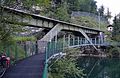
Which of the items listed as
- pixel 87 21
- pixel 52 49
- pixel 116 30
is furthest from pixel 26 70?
pixel 87 21

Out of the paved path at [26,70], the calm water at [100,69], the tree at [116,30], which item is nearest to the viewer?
the paved path at [26,70]

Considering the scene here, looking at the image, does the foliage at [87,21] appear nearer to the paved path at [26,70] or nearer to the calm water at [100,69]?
the calm water at [100,69]

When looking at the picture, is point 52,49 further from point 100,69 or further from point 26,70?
point 100,69


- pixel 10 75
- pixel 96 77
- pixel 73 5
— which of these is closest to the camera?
pixel 10 75

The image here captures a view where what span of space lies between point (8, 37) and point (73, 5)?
278 feet

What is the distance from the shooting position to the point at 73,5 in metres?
97.1

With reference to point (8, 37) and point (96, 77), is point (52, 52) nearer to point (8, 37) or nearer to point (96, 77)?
point (8, 37)

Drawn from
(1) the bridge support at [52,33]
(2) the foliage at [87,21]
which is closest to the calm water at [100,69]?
(1) the bridge support at [52,33]

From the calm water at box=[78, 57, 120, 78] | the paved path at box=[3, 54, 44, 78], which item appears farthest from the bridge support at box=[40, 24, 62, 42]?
the paved path at box=[3, 54, 44, 78]

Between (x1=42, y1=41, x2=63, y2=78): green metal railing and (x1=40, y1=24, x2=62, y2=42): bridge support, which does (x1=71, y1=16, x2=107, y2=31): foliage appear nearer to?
(x1=40, y1=24, x2=62, y2=42): bridge support

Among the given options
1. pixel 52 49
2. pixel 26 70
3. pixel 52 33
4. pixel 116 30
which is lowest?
pixel 26 70

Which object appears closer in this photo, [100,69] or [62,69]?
[62,69]

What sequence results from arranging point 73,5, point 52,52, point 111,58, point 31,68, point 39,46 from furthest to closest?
point 73,5 < point 111,58 < point 39,46 < point 52,52 < point 31,68

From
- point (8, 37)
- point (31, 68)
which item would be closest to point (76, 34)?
point (31, 68)
